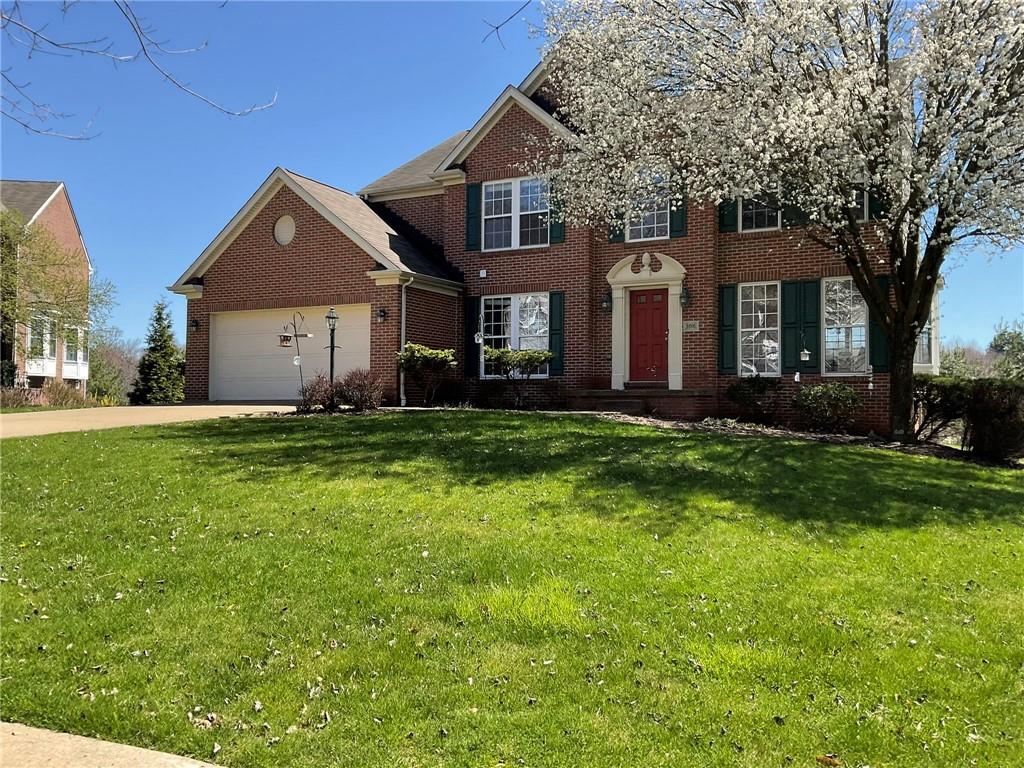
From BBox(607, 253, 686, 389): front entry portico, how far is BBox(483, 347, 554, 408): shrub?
1.63 metres

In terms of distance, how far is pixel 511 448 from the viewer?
30.1 ft

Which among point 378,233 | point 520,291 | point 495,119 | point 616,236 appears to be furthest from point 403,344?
point 495,119

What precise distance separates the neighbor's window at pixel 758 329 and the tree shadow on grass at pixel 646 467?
4.60 meters

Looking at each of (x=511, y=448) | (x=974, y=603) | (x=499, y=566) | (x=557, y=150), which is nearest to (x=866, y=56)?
(x=557, y=150)

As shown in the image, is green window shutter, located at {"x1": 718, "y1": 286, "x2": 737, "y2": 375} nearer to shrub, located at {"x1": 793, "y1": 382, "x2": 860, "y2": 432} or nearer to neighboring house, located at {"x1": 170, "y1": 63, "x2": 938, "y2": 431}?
neighboring house, located at {"x1": 170, "y1": 63, "x2": 938, "y2": 431}

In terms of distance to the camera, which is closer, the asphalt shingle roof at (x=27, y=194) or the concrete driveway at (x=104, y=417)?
the concrete driveway at (x=104, y=417)

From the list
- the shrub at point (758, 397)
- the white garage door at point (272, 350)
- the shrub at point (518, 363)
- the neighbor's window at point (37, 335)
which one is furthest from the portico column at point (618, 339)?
the neighbor's window at point (37, 335)

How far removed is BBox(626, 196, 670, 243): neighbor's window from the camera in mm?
16625

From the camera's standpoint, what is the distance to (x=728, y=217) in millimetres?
16203

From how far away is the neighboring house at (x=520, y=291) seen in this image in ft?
51.3

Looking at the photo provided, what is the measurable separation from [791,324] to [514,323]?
240 inches

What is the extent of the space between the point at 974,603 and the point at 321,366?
15.7m

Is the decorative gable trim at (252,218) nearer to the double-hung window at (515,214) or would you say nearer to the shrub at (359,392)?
the double-hung window at (515,214)

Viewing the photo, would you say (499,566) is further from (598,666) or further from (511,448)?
(511,448)
